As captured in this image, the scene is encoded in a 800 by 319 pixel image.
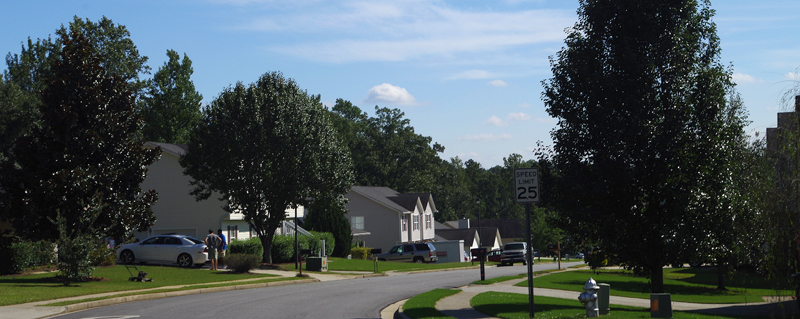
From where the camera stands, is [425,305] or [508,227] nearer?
[425,305]

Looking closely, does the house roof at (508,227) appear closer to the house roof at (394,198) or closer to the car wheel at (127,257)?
the house roof at (394,198)

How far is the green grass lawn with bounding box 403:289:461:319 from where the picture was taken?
15402mm

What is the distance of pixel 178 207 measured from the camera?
4153 centimetres

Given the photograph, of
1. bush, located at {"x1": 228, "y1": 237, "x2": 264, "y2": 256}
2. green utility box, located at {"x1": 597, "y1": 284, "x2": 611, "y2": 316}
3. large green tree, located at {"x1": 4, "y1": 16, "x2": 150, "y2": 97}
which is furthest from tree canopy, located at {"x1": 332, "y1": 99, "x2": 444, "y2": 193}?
green utility box, located at {"x1": 597, "y1": 284, "x2": 611, "y2": 316}

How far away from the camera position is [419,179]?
89000 millimetres

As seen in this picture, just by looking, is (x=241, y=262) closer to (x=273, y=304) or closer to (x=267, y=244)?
(x=267, y=244)

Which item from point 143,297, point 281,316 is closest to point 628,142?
point 281,316

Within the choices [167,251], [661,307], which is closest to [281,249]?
[167,251]

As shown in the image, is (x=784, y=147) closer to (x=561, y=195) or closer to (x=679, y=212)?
(x=679, y=212)

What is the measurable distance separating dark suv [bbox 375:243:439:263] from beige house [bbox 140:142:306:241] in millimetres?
12675

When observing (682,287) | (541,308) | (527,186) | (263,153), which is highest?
(263,153)

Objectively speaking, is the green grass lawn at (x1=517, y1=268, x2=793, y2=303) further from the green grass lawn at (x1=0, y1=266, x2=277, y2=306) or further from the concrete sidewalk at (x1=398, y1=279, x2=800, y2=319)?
the green grass lawn at (x1=0, y1=266, x2=277, y2=306)

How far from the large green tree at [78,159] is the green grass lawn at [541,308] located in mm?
14101

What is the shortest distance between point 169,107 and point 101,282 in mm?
44120
